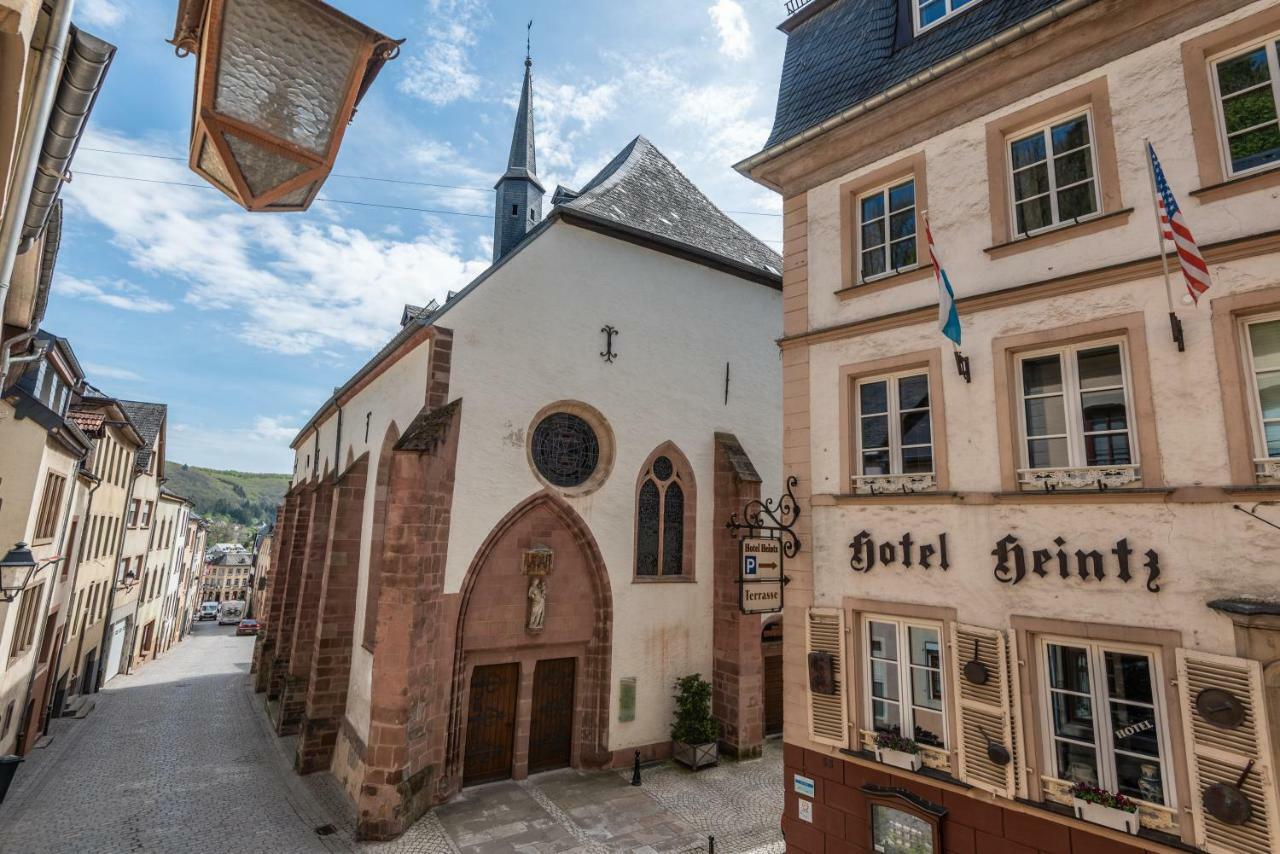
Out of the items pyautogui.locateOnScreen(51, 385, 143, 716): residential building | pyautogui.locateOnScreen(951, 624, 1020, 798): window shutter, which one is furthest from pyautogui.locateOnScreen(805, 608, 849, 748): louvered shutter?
pyautogui.locateOnScreen(51, 385, 143, 716): residential building

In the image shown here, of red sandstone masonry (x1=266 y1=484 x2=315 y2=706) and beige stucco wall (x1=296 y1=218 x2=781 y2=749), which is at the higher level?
beige stucco wall (x1=296 y1=218 x2=781 y2=749)

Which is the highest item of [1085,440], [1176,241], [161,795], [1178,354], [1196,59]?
[1196,59]

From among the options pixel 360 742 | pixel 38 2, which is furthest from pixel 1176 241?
pixel 360 742

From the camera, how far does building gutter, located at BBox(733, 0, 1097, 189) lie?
6.15m

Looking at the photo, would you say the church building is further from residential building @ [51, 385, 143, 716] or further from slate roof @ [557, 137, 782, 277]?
residential building @ [51, 385, 143, 716]

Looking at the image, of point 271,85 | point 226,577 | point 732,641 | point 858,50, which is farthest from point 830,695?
point 226,577

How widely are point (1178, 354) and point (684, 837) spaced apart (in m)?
8.89

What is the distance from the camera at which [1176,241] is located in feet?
16.2

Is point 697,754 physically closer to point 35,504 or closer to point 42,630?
point 35,504

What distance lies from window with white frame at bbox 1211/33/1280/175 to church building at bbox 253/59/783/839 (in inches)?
378

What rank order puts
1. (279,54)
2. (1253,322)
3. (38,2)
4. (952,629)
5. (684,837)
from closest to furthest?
(279,54)
(38,2)
(1253,322)
(952,629)
(684,837)

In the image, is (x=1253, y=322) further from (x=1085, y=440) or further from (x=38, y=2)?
(x=38, y=2)

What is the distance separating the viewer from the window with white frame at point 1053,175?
6.20 meters

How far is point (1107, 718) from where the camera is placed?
210 inches
